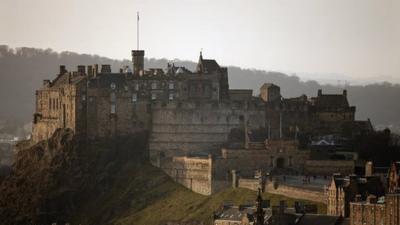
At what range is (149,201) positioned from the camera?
104 m

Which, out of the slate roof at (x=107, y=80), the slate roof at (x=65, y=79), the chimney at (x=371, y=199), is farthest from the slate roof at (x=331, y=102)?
the chimney at (x=371, y=199)

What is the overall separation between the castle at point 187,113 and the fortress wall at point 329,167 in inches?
192

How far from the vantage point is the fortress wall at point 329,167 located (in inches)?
3816

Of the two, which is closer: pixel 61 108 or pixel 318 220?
pixel 318 220

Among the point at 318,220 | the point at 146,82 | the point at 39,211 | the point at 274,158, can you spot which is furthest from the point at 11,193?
the point at 318,220

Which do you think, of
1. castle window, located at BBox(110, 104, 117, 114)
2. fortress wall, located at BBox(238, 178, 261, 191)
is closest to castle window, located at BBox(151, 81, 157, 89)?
castle window, located at BBox(110, 104, 117, 114)

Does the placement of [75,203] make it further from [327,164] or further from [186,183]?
[327,164]

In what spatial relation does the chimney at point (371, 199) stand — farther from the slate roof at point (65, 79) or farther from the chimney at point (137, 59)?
the chimney at point (137, 59)

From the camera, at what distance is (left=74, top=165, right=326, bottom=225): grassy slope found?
97.3 meters

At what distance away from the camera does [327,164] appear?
98.2 metres

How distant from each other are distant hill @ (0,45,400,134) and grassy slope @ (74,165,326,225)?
14.3 meters

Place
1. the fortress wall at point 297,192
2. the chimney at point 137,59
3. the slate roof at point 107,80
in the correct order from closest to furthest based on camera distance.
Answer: the fortress wall at point 297,192, the slate roof at point 107,80, the chimney at point 137,59

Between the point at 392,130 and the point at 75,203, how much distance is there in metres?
23.1

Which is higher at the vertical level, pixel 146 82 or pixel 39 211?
pixel 146 82
